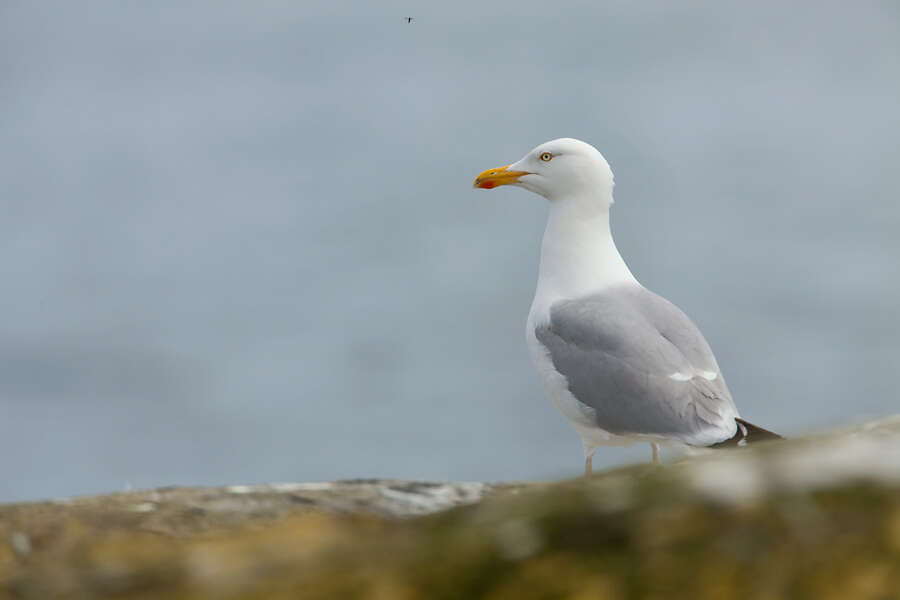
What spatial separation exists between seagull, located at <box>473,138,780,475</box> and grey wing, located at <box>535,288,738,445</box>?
11mm

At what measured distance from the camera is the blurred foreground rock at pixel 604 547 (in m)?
3.40

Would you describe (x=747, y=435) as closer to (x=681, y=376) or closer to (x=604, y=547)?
(x=681, y=376)

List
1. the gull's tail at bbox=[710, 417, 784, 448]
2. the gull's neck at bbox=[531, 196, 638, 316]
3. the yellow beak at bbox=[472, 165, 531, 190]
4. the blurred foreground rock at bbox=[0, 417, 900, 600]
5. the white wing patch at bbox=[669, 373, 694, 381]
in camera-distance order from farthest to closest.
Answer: the yellow beak at bbox=[472, 165, 531, 190] < the gull's neck at bbox=[531, 196, 638, 316] < the white wing patch at bbox=[669, 373, 694, 381] < the gull's tail at bbox=[710, 417, 784, 448] < the blurred foreground rock at bbox=[0, 417, 900, 600]

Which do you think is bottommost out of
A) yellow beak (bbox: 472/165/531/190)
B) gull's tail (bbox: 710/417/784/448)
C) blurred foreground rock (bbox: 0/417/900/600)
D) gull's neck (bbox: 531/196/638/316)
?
gull's tail (bbox: 710/417/784/448)

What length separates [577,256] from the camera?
14.8 metres

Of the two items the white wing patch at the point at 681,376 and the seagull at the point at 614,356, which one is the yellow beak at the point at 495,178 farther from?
the white wing patch at the point at 681,376

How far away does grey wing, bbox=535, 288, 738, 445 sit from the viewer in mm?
12766

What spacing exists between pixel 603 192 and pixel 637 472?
1116 centimetres

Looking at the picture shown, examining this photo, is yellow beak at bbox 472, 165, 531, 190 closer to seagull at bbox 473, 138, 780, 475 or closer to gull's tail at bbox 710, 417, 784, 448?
seagull at bbox 473, 138, 780, 475

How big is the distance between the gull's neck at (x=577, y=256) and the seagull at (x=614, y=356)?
2cm

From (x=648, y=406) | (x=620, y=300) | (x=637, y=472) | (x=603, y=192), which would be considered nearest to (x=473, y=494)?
(x=637, y=472)

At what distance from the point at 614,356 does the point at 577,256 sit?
2.03 metres

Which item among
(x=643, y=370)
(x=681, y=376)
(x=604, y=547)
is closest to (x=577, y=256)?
(x=643, y=370)

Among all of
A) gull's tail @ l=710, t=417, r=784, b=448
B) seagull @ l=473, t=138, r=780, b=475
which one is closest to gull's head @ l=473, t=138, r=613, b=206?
seagull @ l=473, t=138, r=780, b=475
